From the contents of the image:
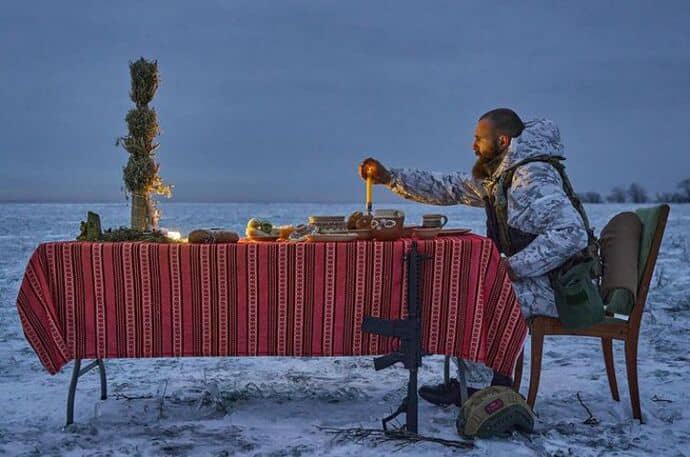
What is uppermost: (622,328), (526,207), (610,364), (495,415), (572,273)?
(526,207)

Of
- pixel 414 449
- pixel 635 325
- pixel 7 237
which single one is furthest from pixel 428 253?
pixel 7 237

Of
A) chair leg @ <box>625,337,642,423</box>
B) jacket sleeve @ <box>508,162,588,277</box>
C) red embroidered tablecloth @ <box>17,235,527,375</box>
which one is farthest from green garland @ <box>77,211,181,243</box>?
chair leg @ <box>625,337,642,423</box>

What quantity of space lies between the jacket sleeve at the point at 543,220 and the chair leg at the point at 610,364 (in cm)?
77

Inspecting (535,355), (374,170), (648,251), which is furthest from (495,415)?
(374,170)

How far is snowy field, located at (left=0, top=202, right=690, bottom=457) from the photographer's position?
3.79m

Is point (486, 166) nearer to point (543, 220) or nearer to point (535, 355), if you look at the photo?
point (543, 220)

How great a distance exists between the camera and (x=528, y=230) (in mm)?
4215

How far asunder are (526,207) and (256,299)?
1704 millimetres

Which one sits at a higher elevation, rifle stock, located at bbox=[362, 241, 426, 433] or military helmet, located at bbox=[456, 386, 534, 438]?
rifle stock, located at bbox=[362, 241, 426, 433]

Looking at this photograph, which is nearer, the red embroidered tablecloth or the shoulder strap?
the red embroidered tablecloth

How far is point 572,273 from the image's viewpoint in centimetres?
407

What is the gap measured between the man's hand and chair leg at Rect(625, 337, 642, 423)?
1943 mm

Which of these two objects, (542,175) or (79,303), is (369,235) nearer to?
(542,175)

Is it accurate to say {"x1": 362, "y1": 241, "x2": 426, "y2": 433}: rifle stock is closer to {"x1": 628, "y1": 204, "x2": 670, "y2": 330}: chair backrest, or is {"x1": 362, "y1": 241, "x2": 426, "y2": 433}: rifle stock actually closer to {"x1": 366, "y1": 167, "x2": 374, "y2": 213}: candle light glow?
{"x1": 366, "y1": 167, "x2": 374, "y2": 213}: candle light glow
